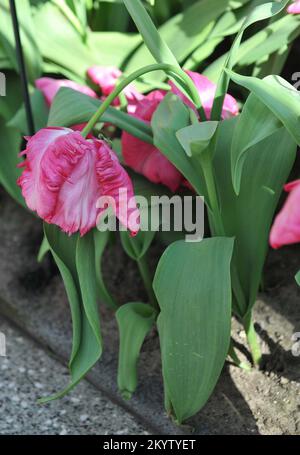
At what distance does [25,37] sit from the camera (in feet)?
6.10

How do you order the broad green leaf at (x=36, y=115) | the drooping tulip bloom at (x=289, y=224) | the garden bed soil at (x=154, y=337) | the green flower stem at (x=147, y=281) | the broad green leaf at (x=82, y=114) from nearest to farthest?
the drooping tulip bloom at (x=289, y=224) < the broad green leaf at (x=82, y=114) < the garden bed soil at (x=154, y=337) < the green flower stem at (x=147, y=281) < the broad green leaf at (x=36, y=115)

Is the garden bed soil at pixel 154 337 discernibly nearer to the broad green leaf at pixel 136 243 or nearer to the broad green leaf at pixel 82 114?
the broad green leaf at pixel 136 243

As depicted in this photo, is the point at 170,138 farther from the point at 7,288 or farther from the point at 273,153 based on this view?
the point at 7,288

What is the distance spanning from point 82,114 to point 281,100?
35 cm

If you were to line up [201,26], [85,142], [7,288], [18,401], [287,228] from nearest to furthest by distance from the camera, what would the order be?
[287,228]
[85,142]
[18,401]
[201,26]
[7,288]

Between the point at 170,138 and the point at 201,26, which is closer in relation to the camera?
the point at 170,138

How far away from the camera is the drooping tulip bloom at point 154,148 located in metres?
1.46

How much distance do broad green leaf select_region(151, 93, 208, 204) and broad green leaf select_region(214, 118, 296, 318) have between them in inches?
2.2

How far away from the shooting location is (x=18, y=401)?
164 cm

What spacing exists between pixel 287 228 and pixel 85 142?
0.38 meters

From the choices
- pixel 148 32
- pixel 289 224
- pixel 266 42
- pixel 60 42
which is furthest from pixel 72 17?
pixel 289 224

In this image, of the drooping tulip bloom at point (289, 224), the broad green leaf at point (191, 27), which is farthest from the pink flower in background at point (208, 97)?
the drooping tulip bloom at point (289, 224)

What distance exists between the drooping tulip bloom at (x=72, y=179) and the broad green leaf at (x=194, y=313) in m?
0.13
